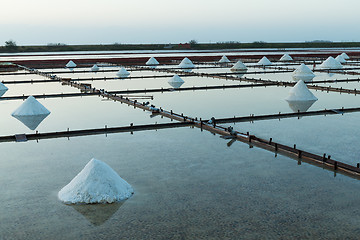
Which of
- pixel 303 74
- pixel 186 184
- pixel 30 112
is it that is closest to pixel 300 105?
pixel 30 112

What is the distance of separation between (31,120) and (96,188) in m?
9.04

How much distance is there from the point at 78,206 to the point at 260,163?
447 cm

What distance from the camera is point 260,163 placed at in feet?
32.6

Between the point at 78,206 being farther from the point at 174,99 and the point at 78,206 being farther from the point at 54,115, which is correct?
the point at 174,99

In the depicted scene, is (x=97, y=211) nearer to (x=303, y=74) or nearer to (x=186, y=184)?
(x=186, y=184)

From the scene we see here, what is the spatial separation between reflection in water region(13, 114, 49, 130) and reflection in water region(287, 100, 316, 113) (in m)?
10.1

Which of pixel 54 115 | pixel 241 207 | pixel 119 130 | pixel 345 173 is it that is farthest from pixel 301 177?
pixel 54 115

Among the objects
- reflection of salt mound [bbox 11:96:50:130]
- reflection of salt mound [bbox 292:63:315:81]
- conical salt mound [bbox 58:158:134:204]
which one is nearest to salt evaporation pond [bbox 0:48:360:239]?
conical salt mound [bbox 58:158:134:204]

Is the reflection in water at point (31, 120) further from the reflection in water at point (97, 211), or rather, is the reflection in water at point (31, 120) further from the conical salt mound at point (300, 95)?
the conical salt mound at point (300, 95)

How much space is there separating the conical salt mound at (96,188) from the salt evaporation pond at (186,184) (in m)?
0.17

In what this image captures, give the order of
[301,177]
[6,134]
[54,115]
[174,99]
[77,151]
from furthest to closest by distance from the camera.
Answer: [174,99], [54,115], [6,134], [77,151], [301,177]

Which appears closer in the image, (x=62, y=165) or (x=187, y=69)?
(x=62, y=165)

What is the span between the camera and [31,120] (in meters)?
15.8

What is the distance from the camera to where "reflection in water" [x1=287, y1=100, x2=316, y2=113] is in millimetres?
17803
